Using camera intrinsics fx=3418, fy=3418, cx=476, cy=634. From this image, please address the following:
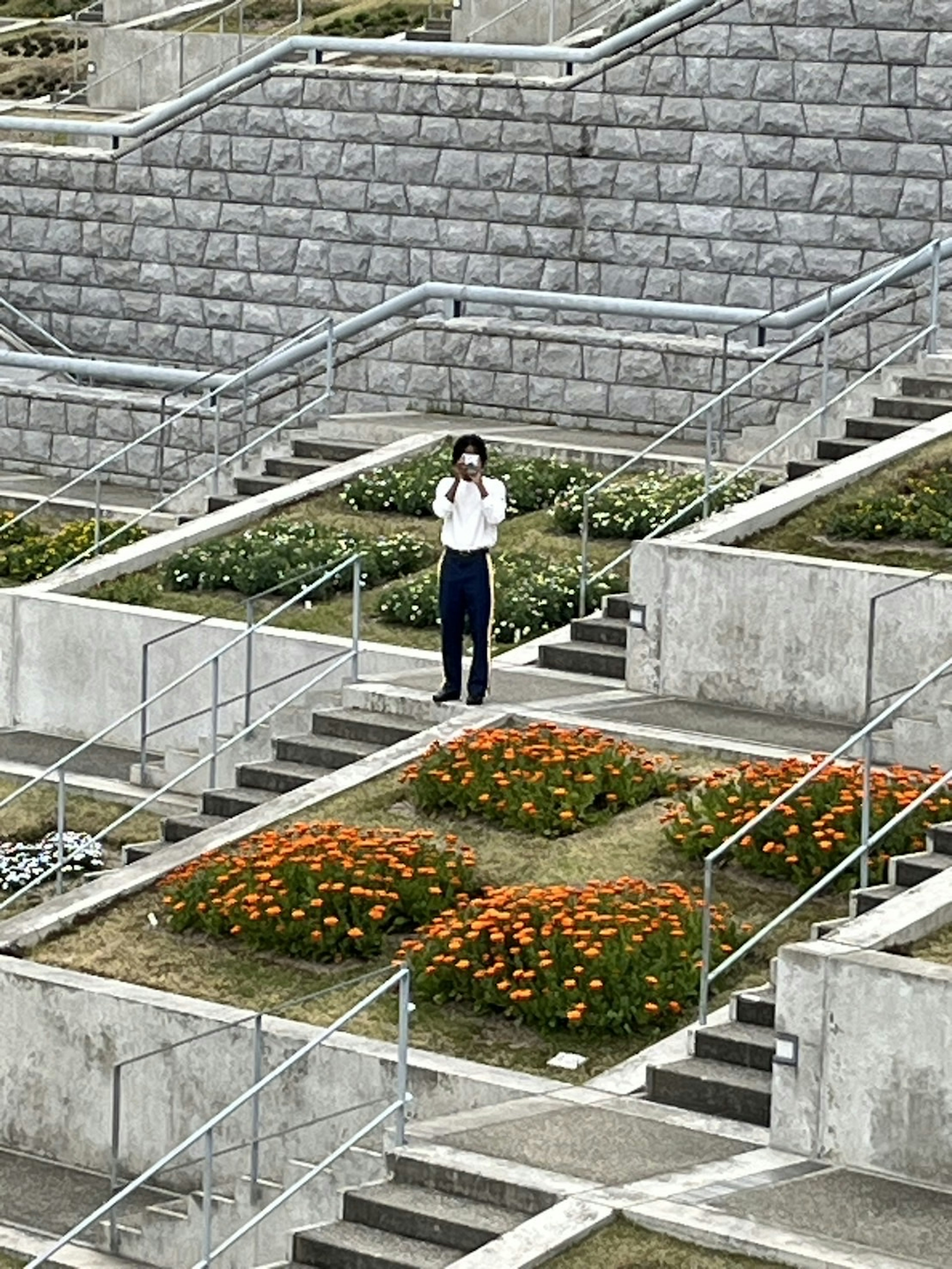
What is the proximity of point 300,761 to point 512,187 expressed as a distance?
34.1 feet

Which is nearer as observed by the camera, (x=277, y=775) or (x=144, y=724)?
(x=277, y=775)

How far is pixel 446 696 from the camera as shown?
20156mm

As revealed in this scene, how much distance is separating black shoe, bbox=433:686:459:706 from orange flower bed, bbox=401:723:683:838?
0.84 m

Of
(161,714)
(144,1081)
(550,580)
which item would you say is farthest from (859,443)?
(144,1081)

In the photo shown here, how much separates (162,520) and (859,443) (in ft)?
19.2

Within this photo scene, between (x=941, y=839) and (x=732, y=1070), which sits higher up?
(x=941, y=839)

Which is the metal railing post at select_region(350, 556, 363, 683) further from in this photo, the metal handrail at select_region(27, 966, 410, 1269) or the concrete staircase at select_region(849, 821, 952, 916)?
the metal handrail at select_region(27, 966, 410, 1269)

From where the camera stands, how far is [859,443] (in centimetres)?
2366

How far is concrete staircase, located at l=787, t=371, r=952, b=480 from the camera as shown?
23.6m

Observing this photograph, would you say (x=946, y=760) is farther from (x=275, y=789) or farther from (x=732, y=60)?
(x=732, y=60)

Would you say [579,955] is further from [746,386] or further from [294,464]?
[294,464]

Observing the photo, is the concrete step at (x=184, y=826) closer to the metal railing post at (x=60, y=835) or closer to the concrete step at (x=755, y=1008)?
the metal railing post at (x=60, y=835)

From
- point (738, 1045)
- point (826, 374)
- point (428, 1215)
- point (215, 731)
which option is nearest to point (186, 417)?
point (826, 374)

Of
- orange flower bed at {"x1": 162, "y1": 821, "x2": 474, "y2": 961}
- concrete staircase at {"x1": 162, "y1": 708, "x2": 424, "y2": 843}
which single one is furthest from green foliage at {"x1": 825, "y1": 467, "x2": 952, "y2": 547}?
orange flower bed at {"x1": 162, "y1": 821, "x2": 474, "y2": 961}
